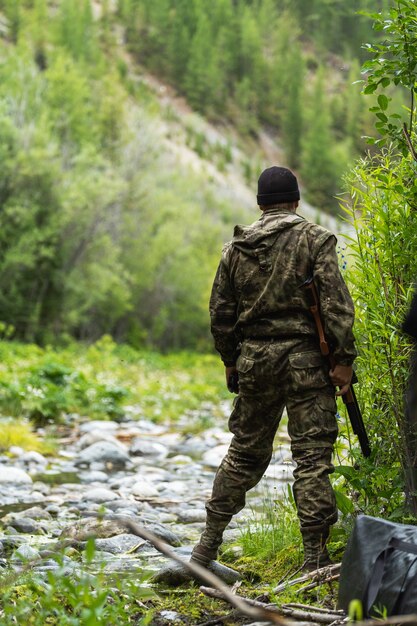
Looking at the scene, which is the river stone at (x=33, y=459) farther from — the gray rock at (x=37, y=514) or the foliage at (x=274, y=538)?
the foliage at (x=274, y=538)

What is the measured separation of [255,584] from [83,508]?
2611 mm

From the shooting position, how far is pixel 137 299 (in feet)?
145

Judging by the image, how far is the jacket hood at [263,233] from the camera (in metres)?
4.89

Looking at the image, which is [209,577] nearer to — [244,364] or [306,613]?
[306,613]

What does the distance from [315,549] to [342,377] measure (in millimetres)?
950

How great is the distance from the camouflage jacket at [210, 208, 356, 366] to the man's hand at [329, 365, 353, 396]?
0.04m

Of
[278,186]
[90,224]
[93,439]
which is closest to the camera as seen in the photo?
[278,186]

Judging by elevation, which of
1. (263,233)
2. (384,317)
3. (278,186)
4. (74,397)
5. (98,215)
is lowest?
(384,317)

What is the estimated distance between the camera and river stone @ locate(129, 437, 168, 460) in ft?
34.9

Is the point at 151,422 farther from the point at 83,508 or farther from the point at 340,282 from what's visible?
the point at 340,282

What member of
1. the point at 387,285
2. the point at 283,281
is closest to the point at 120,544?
the point at 283,281

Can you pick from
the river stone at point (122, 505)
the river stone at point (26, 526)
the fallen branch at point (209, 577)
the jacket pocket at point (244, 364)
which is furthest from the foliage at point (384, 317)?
the river stone at point (122, 505)

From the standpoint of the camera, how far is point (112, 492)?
25.0 ft

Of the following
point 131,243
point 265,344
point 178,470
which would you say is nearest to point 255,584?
point 265,344
